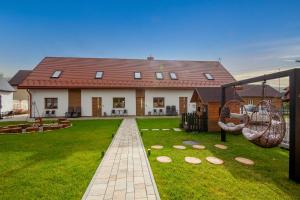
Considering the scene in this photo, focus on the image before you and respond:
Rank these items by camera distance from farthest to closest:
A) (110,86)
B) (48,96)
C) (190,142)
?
(110,86), (48,96), (190,142)

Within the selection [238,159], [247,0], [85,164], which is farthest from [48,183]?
[247,0]

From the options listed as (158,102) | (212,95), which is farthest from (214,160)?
(158,102)

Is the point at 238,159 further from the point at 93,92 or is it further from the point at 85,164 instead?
the point at 93,92

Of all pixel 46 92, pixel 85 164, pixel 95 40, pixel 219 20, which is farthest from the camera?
pixel 95 40

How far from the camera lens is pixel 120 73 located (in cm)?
1983

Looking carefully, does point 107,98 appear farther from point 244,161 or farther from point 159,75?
point 244,161

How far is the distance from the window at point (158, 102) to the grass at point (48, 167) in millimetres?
11360

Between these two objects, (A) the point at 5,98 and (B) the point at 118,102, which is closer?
(B) the point at 118,102

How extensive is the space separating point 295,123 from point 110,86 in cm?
1587

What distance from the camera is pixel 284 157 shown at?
5.72 metres

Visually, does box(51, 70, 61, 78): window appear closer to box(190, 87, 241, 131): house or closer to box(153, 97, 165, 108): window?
box(153, 97, 165, 108): window

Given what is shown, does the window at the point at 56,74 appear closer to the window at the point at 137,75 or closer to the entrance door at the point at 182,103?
the window at the point at 137,75

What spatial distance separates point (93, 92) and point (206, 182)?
1606cm

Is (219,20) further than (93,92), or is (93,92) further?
(93,92)
